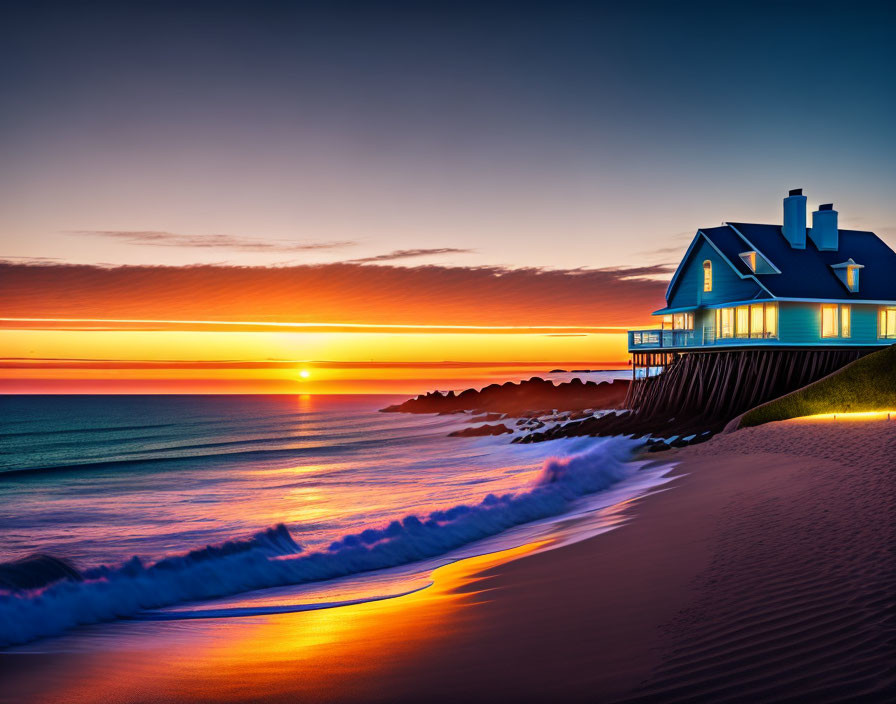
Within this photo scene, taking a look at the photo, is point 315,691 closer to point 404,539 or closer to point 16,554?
point 404,539

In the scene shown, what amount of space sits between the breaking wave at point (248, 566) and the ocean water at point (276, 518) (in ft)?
0.09

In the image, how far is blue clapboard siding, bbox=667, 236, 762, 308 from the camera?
114 ft

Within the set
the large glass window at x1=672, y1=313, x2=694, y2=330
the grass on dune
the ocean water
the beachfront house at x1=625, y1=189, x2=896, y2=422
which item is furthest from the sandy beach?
the large glass window at x1=672, y1=313, x2=694, y2=330

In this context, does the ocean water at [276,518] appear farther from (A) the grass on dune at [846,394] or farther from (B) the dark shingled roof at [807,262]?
(B) the dark shingled roof at [807,262]

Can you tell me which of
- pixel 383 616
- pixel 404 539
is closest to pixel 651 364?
pixel 404 539

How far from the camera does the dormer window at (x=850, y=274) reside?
114 feet

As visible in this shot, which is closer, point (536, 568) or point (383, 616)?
point (383, 616)

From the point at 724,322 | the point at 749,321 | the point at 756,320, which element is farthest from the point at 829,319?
the point at 724,322

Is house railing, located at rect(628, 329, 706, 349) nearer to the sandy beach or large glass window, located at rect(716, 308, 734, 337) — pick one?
large glass window, located at rect(716, 308, 734, 337)

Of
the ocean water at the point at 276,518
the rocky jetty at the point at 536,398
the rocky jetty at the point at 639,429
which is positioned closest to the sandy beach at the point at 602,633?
the ocean water at the point at 276,518

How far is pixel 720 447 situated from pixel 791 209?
20254 mm

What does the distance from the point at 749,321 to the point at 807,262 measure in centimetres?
465

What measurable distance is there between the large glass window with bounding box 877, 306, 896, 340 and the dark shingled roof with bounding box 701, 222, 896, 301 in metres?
0.62

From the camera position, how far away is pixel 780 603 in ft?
19.3
